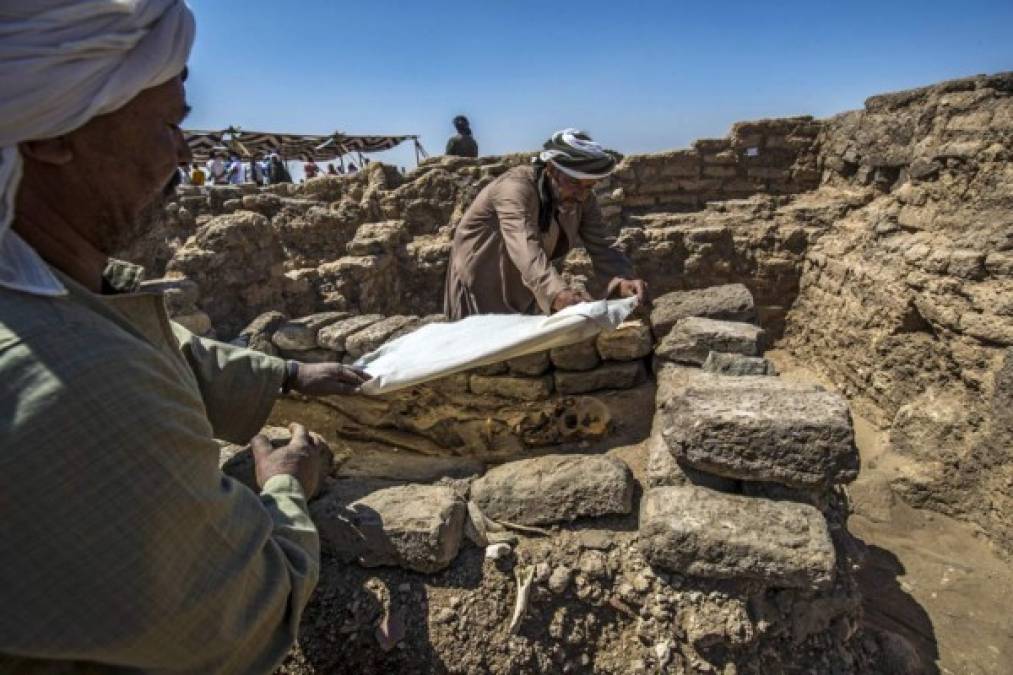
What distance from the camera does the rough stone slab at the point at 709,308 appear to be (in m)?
3.18

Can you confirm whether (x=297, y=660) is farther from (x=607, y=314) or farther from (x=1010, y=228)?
(x=1010, y=228)

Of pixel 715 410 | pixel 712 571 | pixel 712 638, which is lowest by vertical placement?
pixel 712 638

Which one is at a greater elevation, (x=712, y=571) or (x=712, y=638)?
(x=712, y=571)

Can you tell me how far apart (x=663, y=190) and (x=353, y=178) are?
5366mm

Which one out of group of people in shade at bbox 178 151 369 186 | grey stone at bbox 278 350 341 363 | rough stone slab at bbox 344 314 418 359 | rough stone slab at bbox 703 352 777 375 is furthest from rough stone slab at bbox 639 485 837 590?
group of people in shade at bbox 178 151 369 186

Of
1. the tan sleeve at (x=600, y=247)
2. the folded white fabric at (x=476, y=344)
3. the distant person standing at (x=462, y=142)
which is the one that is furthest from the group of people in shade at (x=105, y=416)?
the distant person standing at (x=462, y=142)

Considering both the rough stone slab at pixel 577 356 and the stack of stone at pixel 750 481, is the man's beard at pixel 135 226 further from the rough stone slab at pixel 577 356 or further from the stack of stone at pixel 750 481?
the rough stone slab at pixel 577 356

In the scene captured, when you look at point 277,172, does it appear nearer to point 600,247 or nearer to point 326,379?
point 600,247

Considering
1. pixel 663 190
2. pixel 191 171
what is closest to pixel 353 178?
pixel 191 171

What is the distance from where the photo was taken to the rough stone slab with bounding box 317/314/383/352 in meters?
3.27

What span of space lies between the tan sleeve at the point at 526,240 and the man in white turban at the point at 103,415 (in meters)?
1.84

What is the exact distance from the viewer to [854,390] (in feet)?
17.2

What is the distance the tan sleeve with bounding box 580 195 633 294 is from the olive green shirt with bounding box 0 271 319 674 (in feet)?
9.13

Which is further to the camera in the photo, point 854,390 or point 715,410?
point 854,390
